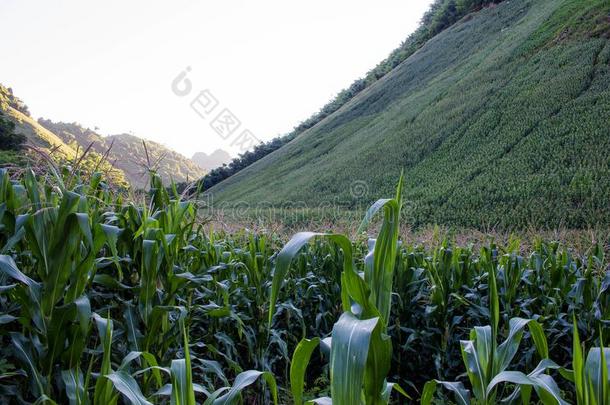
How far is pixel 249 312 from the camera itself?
386 centimetres

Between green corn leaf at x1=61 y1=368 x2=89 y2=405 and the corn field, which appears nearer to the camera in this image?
the corn field

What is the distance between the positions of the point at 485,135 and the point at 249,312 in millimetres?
19568

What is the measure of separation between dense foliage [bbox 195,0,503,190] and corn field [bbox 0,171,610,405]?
37765 millimetres

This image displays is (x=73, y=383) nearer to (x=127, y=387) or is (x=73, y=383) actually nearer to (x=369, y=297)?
(x=127, y=387)

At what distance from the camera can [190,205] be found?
2.96 m

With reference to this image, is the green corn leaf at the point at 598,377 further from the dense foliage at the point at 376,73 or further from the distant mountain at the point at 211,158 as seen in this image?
the distant mountain at the point at 211,158

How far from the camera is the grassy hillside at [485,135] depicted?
560 inches

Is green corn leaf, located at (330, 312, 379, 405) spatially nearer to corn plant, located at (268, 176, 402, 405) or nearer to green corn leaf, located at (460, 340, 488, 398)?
corn plant, located at (268, 176, 402, 405)

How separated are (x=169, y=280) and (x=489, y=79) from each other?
27.4 metres

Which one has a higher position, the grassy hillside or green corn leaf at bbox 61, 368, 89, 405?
green corn leaf at bbox 61, 368, 89, 405

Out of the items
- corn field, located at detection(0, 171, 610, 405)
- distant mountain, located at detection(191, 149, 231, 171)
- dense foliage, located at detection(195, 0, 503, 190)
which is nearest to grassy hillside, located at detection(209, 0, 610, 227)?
dense foliage, located at detection(195, 0, 503, 190)

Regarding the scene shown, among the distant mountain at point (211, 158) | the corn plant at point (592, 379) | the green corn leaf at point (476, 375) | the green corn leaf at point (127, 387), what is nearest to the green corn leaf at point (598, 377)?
the corn plant at point (592, 379)

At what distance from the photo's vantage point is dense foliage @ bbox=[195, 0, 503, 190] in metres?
43.1

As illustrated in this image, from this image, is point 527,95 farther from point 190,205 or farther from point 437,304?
point 190,205
